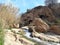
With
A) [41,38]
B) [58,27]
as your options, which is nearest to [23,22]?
[58,27]

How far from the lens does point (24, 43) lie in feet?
68.4

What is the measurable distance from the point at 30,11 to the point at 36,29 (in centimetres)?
2080

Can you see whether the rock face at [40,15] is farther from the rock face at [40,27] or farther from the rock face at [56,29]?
the rock face at [56,29]

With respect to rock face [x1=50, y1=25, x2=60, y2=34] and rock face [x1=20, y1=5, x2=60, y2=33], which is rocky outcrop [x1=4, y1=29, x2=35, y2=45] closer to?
rock face [x1=50, y1=25, x2=60, y2=34]

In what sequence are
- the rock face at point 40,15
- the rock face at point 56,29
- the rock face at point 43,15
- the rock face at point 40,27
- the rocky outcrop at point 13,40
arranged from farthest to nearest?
1. the rock face at point 40,15
2. the rock face at point 43,15
3. the rock face at point 40,27
4. the rock face at point 56,29
5. the rocky outcrop at point 13,40

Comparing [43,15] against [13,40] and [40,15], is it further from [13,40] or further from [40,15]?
[13,40]

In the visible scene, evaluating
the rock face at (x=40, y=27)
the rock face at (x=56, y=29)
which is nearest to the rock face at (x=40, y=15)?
the rock face at (x=40, y=27)

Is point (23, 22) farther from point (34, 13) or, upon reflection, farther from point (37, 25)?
point (37, 25)

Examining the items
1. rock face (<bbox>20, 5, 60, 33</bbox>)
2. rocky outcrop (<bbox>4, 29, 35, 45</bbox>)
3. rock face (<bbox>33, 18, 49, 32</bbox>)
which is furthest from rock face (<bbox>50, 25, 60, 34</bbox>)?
rocky outcrop (<bbox>4, 29, 35, 45</bbox>)

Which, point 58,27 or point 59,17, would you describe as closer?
point 58,27

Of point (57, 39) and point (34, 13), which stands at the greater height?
point (34, 13)

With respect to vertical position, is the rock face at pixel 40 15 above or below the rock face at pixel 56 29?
above

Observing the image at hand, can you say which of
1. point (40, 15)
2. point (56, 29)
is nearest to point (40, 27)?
point (56, 29)

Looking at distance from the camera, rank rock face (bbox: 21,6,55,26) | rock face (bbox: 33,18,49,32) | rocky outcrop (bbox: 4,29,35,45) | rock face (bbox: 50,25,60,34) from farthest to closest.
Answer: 1. rock face (bbox: 21,6,55,26)
2. rock face (bbox: 33,18,49,32)
3. rock face (bbox: 50,25,60,34)
4. rocky outcrop (bbox: 4,29,35,45)
